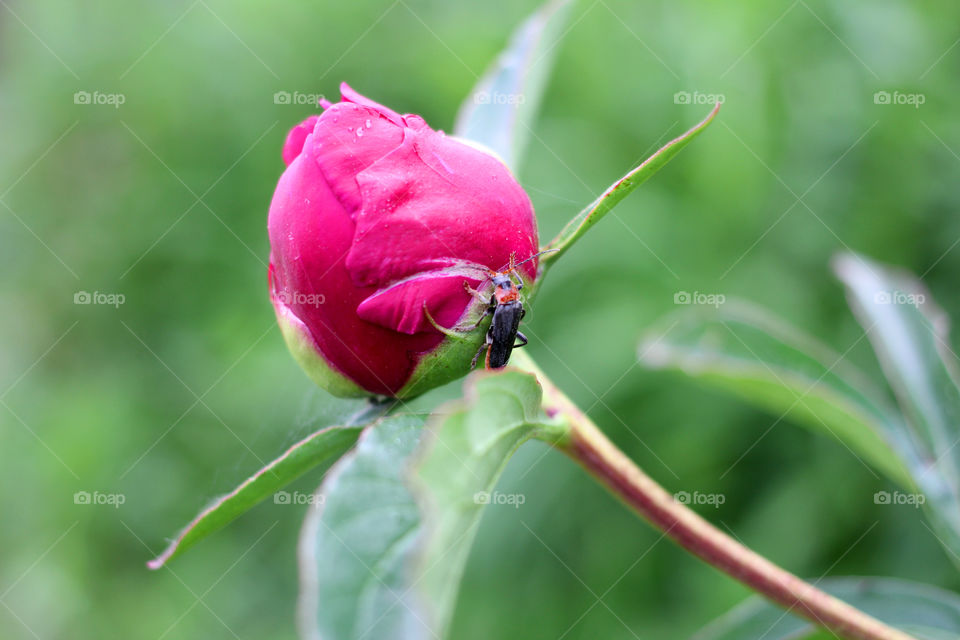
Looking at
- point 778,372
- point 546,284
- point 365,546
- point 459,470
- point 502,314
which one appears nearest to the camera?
point 459,470

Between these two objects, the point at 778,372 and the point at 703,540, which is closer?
the point at 703,540

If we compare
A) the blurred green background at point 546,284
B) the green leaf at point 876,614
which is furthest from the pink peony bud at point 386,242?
the blurred green background at point 546,284

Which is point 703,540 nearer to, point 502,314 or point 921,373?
point 502,314

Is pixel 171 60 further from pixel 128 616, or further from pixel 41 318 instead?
pixel 128 616

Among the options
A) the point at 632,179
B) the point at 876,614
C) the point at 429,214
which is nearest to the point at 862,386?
the point at 876,614

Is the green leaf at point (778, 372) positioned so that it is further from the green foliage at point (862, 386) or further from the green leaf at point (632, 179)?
the green leaf at point (632, 179)

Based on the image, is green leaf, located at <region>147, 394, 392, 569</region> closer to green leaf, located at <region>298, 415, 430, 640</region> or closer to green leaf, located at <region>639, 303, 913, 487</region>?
green leaf, located at <region>298, 415, 430, 640</region>

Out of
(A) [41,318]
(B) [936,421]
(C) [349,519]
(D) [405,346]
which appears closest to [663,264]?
(B) [936,421]
